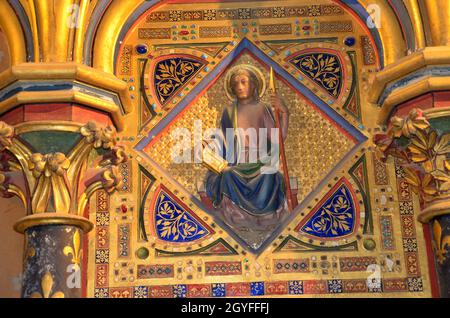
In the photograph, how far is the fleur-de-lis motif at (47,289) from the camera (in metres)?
7.77

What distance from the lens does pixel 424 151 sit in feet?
26.8

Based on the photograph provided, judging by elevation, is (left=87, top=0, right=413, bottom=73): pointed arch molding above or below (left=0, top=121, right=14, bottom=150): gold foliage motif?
above

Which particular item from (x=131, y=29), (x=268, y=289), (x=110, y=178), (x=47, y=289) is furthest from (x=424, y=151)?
(x=47, y=289)

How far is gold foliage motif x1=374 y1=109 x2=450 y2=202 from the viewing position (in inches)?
319

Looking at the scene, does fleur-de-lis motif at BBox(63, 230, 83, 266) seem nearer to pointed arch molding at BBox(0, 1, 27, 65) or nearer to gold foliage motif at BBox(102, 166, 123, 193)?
gold foliage motif at BBox(102, 166, 123, 193)

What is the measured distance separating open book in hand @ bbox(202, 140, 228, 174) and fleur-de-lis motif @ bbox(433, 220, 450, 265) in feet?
6.19

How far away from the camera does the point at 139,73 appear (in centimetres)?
932

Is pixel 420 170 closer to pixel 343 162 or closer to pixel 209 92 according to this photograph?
pixel 343 162

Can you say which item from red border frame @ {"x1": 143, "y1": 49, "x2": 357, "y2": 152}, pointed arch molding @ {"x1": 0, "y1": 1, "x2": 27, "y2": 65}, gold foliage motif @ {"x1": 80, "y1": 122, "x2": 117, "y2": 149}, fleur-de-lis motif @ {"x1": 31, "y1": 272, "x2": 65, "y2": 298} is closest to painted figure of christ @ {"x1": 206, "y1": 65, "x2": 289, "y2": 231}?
red border frame @ {"x1": 143, "y1": 49, "x2": 357, "y2": 152}

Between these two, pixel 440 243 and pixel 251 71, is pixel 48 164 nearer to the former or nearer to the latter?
pixel 251 71

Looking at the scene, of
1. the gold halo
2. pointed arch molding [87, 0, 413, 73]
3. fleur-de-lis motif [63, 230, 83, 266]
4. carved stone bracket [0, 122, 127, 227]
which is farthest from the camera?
the gold halo

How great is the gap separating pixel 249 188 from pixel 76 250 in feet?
5.44

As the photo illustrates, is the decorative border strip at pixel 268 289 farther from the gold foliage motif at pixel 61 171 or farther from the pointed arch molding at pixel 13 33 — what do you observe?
the pointed arch molding at pixel 13 33
